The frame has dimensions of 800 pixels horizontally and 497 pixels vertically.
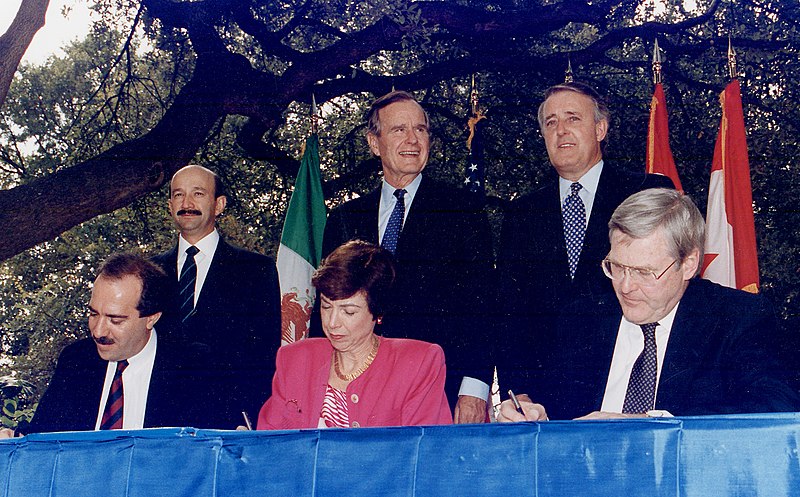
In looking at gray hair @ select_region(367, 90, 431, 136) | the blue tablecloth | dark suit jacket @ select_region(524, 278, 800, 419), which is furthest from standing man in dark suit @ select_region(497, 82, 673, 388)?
the blue tablecloth

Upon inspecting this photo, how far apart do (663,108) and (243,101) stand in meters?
2.61

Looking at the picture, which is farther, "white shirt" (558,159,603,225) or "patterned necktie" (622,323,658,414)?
"white shirt" (558,159,603,225)

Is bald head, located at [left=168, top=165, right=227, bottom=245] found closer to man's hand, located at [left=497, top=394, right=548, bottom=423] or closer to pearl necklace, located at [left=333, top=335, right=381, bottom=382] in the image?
pearl necklace, located at [left=333, top=335, right=381, bottom=382]

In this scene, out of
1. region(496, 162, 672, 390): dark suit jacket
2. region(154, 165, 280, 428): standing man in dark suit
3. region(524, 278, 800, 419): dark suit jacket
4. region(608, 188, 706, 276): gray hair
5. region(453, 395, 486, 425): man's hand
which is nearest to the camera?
region(524, 278, 800, 419): dark suit jacket

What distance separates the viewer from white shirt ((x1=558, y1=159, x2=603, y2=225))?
335 cm

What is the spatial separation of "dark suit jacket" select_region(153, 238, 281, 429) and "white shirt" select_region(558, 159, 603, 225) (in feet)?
4.36

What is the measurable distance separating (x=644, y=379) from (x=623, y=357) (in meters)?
0.09

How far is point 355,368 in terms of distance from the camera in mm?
2754

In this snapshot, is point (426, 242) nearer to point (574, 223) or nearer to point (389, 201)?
point (389, 201)

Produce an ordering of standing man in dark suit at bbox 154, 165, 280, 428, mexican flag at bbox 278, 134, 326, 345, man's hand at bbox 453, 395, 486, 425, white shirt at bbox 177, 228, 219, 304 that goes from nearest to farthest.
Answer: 1. man's hand at bbox 453, 395, 486, 425
2. standing man in dark suit at bbox 154, 165, 280, 428
3. white shirt at bbox 177, 228, 219, 304
4. mexican flag at bbox 278, 134, 326, 345

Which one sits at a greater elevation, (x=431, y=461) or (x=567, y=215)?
(x=567, y=215)

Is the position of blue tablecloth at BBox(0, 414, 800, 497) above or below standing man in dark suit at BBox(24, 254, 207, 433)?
below

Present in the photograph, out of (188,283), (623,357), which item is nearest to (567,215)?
(623,357)

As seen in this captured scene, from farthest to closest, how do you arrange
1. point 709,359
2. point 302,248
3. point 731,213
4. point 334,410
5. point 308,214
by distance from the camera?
point 308,214
point 302,248
point 731,213
point 334,410
point 709,359
